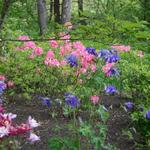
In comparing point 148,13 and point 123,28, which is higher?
point 123,28

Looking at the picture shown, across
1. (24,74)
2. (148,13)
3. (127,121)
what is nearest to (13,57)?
(24,74)

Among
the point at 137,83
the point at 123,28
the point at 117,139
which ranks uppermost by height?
the point at 123,28

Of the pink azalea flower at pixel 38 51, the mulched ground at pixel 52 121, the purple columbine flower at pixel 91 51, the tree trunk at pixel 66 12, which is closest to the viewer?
the mulched ground at pixel 52 121

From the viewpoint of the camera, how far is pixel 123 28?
3639 millimetres

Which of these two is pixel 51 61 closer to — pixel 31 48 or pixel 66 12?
pixel 31 48

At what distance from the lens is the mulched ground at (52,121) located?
523cm

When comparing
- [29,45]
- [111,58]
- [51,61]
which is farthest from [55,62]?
[111,58]

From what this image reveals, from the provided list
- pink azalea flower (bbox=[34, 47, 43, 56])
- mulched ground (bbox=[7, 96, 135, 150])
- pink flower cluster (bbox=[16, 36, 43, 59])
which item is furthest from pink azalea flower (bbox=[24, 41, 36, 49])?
mulched ground (bbox=[7, 96, 135, 150])

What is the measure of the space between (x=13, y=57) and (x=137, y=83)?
211cm

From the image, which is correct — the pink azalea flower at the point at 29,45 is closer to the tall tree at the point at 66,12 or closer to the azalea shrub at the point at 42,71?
the azalea shrub at the point at 42,71

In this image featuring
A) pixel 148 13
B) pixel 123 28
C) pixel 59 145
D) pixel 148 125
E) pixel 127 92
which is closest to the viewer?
pixel 123 28

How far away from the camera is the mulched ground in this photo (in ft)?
17.2

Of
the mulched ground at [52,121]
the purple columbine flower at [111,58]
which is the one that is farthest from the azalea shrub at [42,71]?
the purple columbine flower at [111,58]

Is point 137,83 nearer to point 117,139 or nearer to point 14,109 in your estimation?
point 117,139
